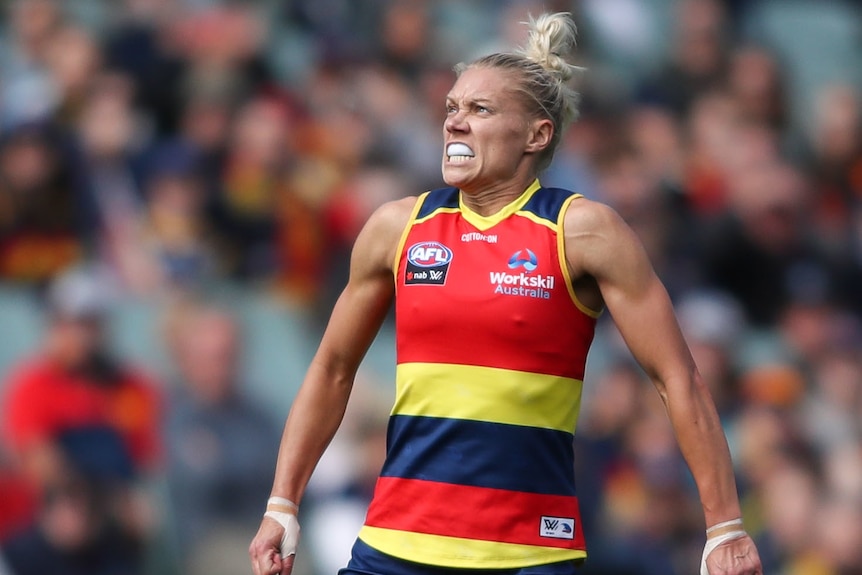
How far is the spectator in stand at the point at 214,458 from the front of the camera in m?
8.19

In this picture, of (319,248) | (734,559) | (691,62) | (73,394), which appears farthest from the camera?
(691,62)

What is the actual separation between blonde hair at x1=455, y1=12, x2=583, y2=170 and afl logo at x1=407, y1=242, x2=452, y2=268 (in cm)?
46

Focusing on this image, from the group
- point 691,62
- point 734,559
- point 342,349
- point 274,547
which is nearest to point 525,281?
point 342,349

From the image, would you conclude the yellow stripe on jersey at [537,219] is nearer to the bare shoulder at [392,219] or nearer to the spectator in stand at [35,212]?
the bare shoulder at [392,219]

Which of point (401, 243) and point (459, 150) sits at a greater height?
point (459, 150)

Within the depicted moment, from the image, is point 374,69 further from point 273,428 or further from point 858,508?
point 858,508

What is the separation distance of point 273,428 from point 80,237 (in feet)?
5.73

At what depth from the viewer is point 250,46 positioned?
10.1 m

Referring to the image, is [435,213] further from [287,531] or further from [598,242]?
[287,531]

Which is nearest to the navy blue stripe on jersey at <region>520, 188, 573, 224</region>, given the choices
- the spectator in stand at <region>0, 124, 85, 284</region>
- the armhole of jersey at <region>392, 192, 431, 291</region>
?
the armhole of jersey at <region>392, 192, 431, 291</region>

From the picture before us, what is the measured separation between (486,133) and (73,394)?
445cm

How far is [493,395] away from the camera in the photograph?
4156mm

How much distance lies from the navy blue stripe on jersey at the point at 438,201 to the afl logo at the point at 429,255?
137 mm

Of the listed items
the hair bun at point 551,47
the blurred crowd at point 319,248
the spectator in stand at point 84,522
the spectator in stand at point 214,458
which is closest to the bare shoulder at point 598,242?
the hair bun at point 551,47
